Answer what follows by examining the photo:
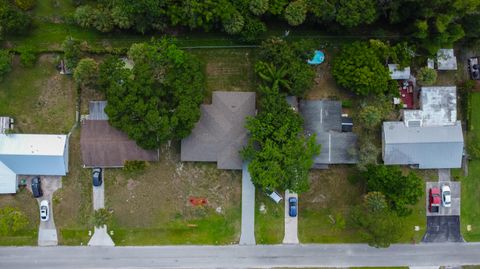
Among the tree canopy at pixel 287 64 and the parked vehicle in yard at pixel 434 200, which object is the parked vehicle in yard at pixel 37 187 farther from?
the parked vehicle in yard at pixel 434 200

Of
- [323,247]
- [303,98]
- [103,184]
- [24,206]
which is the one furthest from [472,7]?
[24,206]

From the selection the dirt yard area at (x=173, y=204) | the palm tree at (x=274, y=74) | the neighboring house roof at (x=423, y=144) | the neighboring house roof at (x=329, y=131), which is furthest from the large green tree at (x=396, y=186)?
the dirt yard area at (x=173, y=204)

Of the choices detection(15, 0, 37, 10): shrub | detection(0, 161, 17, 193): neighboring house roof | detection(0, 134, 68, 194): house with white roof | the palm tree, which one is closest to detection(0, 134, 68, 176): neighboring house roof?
detection(0, 134, 68, 194): house with white roof

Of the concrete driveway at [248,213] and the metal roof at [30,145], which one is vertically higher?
the metal roof at [30,145]

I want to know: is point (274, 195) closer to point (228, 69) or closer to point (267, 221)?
point (267, 221)

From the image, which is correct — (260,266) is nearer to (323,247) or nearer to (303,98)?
(323,247)

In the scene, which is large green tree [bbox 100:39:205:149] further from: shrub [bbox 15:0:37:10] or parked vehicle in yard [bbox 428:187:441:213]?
parked vehicle in yard [bbox 428:187:441:213]
